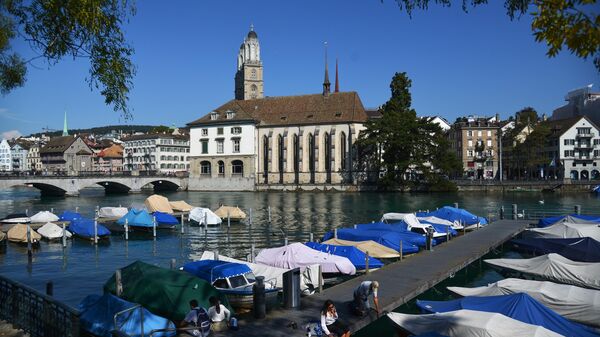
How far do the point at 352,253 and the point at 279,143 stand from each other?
83609 millimetres

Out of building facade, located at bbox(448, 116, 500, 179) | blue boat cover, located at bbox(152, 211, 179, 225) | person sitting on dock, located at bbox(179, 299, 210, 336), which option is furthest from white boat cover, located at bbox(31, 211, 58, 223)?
building facade, located at bbox(448, 116, 500, 179)

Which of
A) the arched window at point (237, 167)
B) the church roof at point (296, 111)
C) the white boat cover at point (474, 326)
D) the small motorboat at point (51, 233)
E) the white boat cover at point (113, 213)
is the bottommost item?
the small motorboat at point (51, 233)

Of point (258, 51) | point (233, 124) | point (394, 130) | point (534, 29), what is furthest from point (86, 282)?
point (258, 51)

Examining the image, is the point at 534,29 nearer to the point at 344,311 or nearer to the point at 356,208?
the point at 344,311

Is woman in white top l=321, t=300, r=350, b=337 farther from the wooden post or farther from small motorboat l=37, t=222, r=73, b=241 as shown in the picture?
small motorboat l=37, t=222, r=73, b=241

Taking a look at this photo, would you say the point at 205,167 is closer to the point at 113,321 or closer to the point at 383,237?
the point at 383,237

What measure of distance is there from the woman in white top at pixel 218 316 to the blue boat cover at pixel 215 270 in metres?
4.24

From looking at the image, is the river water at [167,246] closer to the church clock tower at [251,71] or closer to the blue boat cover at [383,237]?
the blue boat cover at [383,237]

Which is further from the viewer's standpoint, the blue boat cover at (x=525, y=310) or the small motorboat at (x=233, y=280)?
the small motorboat at (x=233, y=280)

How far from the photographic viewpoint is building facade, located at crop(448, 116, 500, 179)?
112 m

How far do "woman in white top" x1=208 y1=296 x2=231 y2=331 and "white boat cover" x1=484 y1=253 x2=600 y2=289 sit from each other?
46.2 ft

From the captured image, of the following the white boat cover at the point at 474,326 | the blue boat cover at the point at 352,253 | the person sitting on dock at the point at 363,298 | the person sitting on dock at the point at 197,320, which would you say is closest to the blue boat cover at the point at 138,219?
the blue boat cover at the point at 352,253

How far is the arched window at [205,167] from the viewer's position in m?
110

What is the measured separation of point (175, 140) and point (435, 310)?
13921 centimetres
